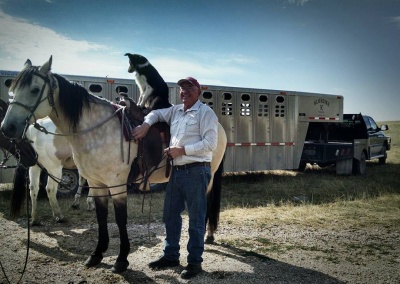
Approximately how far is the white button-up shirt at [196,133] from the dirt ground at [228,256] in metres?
1.35

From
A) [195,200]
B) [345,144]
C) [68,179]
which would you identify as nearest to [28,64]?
[195,200]

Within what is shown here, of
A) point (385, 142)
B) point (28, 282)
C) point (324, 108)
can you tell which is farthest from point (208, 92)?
point (385, 142)

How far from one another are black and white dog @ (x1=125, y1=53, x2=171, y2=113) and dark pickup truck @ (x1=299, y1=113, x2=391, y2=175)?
920 cm

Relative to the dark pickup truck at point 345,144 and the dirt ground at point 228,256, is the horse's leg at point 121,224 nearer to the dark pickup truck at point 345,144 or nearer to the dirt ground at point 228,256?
the dirt ground at point 228,256

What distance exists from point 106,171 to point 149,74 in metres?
1.43

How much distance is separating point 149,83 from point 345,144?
987 centimetres

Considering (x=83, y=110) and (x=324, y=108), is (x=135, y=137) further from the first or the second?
(x=324, y=108)

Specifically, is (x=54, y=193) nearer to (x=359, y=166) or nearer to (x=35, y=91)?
(x=35, y=91)

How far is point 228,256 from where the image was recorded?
4.57m

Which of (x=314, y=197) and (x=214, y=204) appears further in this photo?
(x=314, y=197)

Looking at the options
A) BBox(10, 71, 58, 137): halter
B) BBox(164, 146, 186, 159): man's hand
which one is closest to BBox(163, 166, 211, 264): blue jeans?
BBox(164, 146, 186, 159): man's hand

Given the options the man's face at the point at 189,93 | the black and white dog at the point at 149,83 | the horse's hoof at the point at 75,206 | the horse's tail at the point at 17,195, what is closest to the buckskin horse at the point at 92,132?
the black and white dog at the point at 149,83

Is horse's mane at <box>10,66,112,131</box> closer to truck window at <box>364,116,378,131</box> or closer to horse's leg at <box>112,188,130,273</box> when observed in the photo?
horse's leg at <box>112,188,130,273</box>

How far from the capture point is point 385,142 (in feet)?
54.9
